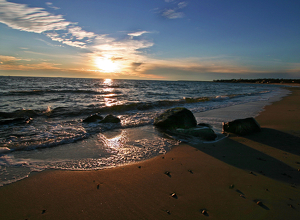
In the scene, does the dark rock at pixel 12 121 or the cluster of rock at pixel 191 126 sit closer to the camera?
the cluster of rock at pixel 191 126

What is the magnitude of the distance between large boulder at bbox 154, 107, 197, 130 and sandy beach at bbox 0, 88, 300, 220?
232 cm

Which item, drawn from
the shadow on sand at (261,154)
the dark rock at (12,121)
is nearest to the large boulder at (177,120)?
the shadow on sand at (261,154)

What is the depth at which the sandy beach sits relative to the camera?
2.06m

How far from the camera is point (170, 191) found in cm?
248

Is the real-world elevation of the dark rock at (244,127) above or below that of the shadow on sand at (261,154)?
above

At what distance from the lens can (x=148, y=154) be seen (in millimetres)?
3918

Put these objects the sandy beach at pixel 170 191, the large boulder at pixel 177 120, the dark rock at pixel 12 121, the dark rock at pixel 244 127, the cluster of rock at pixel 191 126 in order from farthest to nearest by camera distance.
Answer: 1. the dark rock at pixel 12 121
2. the large boulder at pixel 177 120
3. the dark rock at pixel 244 127
4. the cluster of rock at pixel 191 126
5. the sandy beach at pixel 170 191

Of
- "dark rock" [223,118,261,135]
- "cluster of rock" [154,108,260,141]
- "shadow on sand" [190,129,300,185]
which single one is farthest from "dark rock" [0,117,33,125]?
"dark rock" [223,118,261,135]

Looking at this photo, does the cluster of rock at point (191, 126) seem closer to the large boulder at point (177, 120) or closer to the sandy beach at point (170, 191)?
the large boulder at point (177, 120)

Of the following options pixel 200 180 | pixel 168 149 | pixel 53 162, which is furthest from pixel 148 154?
pixel 53 162

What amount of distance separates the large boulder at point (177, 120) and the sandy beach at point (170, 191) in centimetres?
232

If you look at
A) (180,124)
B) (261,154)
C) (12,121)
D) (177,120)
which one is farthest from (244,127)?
(12,121)

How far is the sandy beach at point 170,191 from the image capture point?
Answer: 2062 mm

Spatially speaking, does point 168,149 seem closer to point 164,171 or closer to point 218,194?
point 164,171
